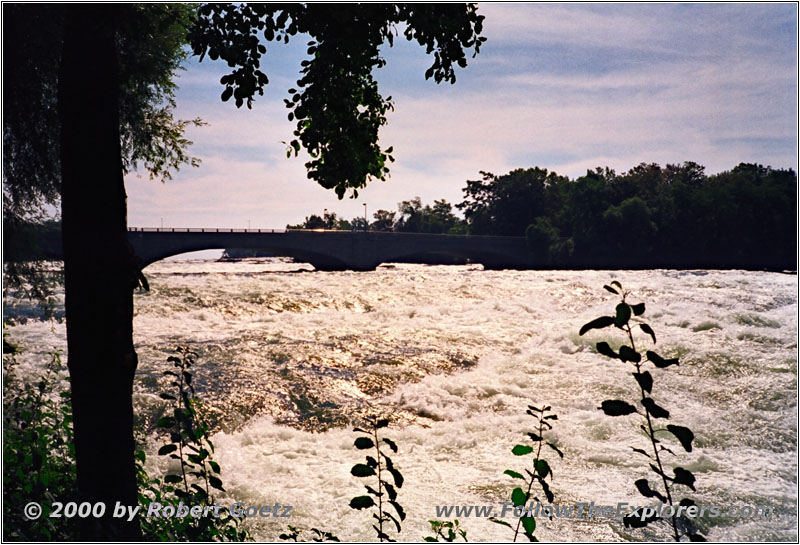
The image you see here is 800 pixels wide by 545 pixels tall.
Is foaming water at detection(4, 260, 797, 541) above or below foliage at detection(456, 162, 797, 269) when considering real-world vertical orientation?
below

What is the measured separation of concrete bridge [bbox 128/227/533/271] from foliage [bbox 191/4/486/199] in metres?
38.4

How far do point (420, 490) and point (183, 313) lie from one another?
1615cm

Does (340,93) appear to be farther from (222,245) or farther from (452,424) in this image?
(222,245)

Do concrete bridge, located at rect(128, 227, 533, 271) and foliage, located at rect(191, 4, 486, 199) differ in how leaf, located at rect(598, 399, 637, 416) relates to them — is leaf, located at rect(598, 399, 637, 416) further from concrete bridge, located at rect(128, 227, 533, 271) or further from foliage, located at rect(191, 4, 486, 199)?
concrete bridge, located at rect(128, 227, 533, 271)

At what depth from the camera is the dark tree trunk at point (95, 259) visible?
3605 millimetres

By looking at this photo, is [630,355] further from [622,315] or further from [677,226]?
[677,226]

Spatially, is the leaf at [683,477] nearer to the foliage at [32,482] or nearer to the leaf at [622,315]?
the leaf at [622,315]

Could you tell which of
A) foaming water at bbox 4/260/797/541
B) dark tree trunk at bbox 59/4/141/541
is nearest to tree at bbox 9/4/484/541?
dark tree trunk at bbox 59/4/141/541

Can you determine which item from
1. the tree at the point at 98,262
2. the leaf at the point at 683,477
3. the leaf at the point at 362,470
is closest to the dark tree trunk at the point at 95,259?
the tree at the point at 98,262

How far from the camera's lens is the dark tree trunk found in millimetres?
3605

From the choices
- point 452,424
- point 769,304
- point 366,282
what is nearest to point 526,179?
point 366,282

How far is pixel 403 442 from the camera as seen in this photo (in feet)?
28.7

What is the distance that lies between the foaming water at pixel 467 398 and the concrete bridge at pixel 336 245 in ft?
87.7

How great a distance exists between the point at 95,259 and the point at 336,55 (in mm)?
2336
